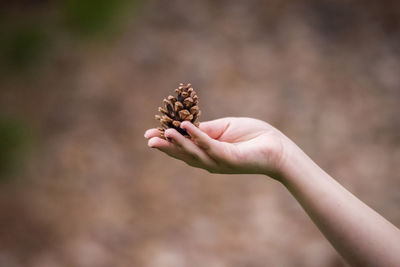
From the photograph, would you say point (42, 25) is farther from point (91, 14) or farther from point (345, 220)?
point (345, 220)

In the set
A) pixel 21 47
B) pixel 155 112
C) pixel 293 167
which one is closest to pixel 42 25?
pixel 21 47

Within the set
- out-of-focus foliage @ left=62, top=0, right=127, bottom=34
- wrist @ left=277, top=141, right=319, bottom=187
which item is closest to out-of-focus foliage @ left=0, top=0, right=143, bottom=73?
out-of-focus foliage @ left=62, top=0, right=127, bottom=34

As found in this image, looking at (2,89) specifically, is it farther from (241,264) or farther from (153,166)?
(241,264)

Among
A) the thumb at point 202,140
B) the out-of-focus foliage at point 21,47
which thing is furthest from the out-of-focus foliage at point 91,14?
the thumb at point 202,140

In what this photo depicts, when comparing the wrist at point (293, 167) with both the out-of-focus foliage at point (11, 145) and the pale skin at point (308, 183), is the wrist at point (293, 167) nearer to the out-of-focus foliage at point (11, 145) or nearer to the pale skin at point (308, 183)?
the pale skin at point (308, 183)

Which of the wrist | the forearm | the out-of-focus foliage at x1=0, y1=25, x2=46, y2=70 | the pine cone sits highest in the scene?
the out-of-focus foliage at x1=0, y1=25, x2=46, y2=70

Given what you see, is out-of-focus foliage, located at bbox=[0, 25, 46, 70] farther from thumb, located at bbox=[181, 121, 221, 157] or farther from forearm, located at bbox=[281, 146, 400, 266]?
forearm, located at bbox=[281, 146, 400, 266]
